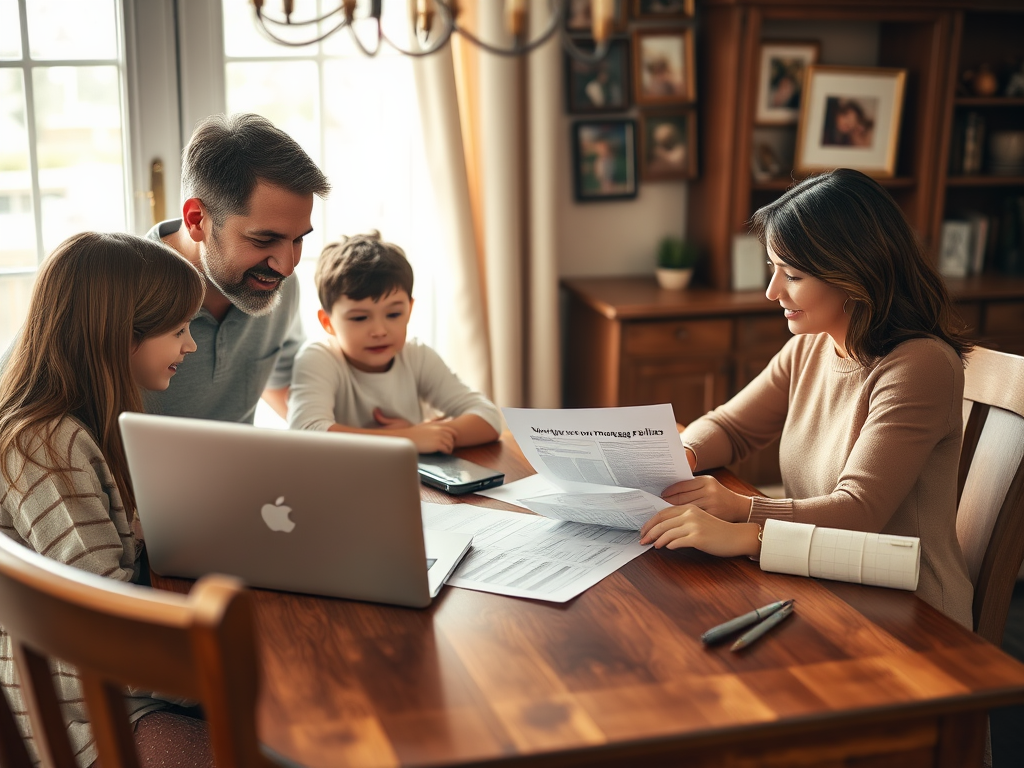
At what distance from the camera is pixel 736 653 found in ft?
3.53

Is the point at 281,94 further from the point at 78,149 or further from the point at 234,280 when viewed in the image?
the point at 234,280

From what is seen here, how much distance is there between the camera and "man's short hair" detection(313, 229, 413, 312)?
1.92 meters

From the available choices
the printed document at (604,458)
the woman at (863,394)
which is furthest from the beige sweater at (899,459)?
Result: the printed document at (604,458)

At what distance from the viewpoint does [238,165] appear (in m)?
1.75

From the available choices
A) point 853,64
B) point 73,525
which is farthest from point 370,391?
point 853,64

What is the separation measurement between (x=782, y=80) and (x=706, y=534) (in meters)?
2.42

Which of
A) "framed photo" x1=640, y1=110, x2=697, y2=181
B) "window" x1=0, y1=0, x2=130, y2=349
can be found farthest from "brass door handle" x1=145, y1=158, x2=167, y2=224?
"framed photo" x1=640, y1=110, x2=697, y2=181

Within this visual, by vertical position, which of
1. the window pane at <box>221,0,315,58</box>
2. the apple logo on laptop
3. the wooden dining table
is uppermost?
the window pane at <box>221,0,315,58</box>

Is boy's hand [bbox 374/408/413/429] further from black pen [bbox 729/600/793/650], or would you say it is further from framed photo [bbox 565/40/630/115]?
framed photo [bbox 565/40/630/115]

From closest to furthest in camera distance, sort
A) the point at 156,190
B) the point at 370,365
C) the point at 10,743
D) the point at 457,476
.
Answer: the point at 10,743
the point at 457,476
the point at 370,365
the point at 156,190

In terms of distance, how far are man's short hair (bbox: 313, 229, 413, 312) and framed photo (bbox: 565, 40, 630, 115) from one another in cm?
146

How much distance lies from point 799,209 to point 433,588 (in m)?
0.83

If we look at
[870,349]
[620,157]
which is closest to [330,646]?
[870,349]

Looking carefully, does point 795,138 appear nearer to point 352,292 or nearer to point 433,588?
point 352,292
